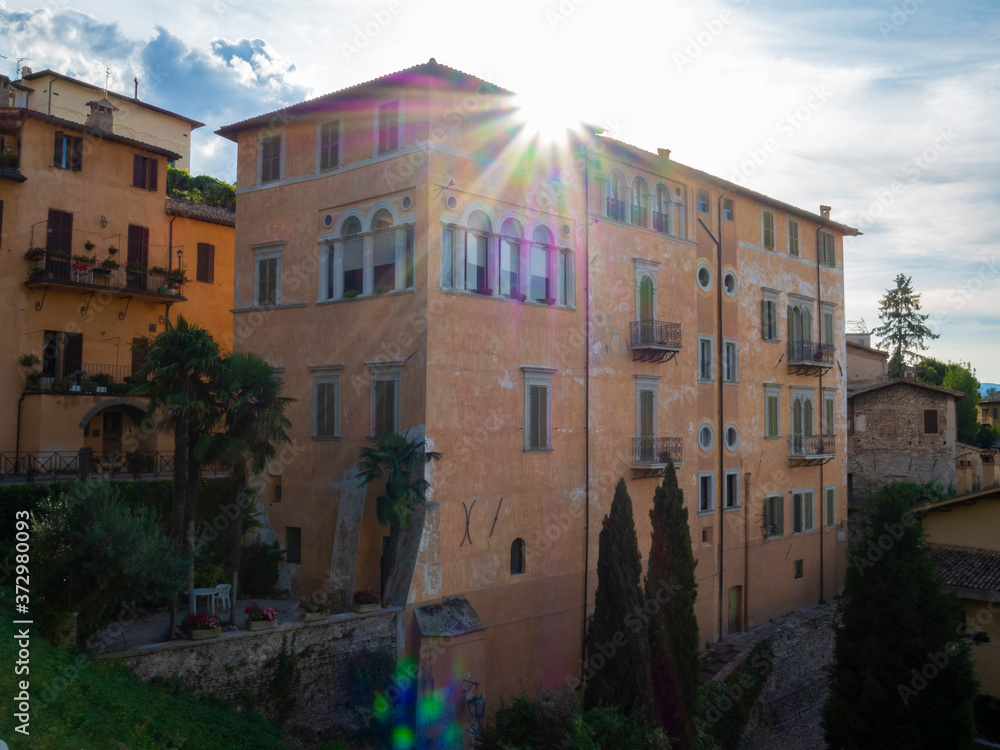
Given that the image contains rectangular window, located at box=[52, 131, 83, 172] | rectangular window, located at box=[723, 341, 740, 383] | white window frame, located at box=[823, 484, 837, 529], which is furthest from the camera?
white window frame, located at box=[823, 484, 837, 529]

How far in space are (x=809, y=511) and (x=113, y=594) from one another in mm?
27733

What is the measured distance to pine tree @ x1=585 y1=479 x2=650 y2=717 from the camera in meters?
18.9

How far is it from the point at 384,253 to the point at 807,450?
20.7 meters

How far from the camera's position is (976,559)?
84.2 ft

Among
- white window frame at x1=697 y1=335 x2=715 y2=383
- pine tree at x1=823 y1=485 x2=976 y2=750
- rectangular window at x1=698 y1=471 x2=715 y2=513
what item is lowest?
pine tree at x1=823 y1=485 x2=976 y2=750

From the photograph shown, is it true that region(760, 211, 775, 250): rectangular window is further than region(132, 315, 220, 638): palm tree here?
Yes

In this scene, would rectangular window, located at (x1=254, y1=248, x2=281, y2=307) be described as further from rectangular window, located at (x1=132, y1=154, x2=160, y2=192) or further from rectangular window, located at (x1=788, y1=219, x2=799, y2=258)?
rectangular window, located at (x1=788, y1=219, x2=799, y2=258)

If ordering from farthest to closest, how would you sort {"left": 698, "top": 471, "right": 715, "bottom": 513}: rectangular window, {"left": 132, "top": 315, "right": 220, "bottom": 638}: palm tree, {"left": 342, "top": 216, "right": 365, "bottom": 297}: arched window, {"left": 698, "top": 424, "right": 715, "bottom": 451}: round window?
{"left": 698, "top": 424, "right": 715, "bottom": 451}: round window → {"left": 698, "top": 471, "right": 715, "bottom": 513}: rectangular window → {"left": 342, "top": 216, "right": 365, "bottom": 297}: arched window → {"left": 132, "top": 315, "right": 220, "bottom": 638}: palm tree

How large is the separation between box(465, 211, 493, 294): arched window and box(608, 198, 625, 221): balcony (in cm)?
540

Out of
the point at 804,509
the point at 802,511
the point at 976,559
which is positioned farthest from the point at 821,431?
the point at 976,559

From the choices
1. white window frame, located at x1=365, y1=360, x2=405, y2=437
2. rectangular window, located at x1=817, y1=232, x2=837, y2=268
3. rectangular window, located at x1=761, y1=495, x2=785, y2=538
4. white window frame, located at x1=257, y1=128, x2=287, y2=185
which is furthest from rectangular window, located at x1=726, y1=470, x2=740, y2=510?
white window frame, located at x1=257, y1=128, x2=287, y2=185

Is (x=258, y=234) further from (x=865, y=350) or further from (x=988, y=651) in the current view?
(x=865, y=350)

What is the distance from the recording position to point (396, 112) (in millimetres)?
20672

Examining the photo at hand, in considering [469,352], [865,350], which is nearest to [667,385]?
[469,352]
